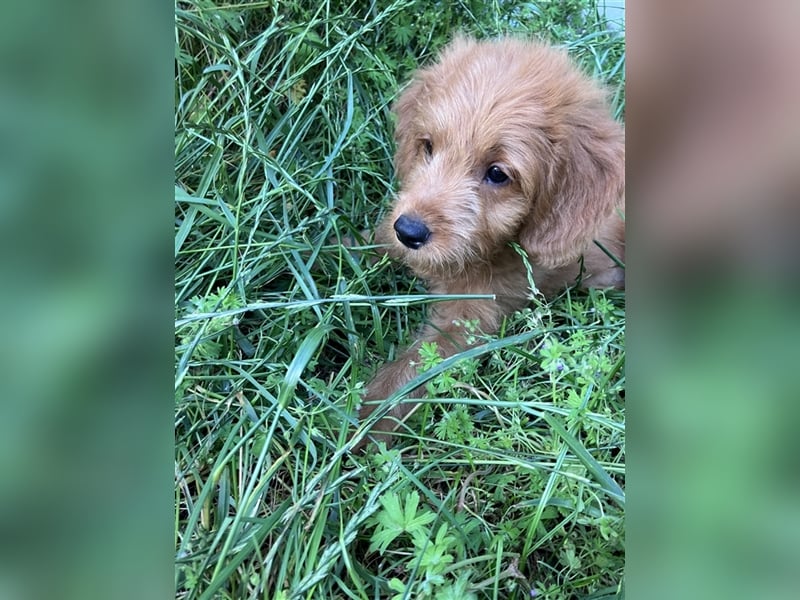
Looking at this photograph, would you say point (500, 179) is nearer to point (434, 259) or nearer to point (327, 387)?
point (434, 259)

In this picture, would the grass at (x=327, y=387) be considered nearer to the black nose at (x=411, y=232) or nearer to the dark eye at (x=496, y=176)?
the black nose at (x=411, y=232)

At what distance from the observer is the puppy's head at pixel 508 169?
1.45m

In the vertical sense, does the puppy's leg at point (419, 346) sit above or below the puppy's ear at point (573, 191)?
below

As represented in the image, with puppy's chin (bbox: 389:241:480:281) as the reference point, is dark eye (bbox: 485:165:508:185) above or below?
above

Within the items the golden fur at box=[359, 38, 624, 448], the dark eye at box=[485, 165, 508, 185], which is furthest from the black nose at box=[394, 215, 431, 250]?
the dark eye at box=[485, 165, 508, 185]

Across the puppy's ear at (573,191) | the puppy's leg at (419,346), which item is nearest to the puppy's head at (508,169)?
the puppy's ear at (573,191)

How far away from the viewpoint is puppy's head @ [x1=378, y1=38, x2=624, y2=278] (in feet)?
4.75

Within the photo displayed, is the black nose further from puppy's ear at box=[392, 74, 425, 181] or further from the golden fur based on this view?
puppy's ear at box=[392, 74, 425, 181]

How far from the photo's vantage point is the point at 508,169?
1.47 metres

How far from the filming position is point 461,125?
4.89ft

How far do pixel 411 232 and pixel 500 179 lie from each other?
304 millimetres

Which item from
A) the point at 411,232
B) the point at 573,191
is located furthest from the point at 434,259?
the point at 573,191
